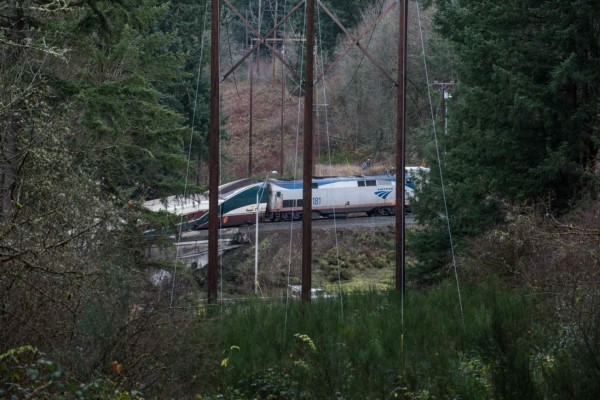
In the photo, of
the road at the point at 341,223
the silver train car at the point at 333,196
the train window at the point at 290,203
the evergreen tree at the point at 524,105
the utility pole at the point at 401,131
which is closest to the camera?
the utility pole at the point at 401,131

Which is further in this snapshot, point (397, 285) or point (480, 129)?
point (480, 129)

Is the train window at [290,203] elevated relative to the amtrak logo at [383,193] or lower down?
lower down

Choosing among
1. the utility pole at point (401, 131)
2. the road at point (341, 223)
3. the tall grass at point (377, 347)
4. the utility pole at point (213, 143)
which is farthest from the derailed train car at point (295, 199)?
the tall grass at point (377, 347)

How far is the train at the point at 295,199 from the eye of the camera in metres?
39.3

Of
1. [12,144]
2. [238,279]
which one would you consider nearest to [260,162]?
[238,279]

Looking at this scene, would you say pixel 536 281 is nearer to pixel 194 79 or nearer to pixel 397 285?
pixel 397 285

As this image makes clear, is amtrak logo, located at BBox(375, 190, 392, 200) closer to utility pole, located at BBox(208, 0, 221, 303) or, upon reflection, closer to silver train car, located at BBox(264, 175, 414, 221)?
silver train car, located at BBox(264, 175, 414, 221)

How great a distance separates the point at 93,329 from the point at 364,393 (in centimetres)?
356

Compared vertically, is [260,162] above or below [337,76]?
below

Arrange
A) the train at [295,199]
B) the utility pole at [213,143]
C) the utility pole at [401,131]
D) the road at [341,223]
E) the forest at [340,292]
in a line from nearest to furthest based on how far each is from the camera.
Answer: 1. the forest at [340,292]
2. the utility pole at [213,143]
3. the utility pole at [401,131]
4. the train at [295,199]
5. the road at [341,223]

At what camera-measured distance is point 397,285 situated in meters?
18.0

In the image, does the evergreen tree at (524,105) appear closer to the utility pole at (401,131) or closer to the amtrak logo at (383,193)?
the utility pole at (401,131)

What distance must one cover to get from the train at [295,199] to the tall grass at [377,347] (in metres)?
21.6

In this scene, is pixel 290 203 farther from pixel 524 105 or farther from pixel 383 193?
pixel 524 105
